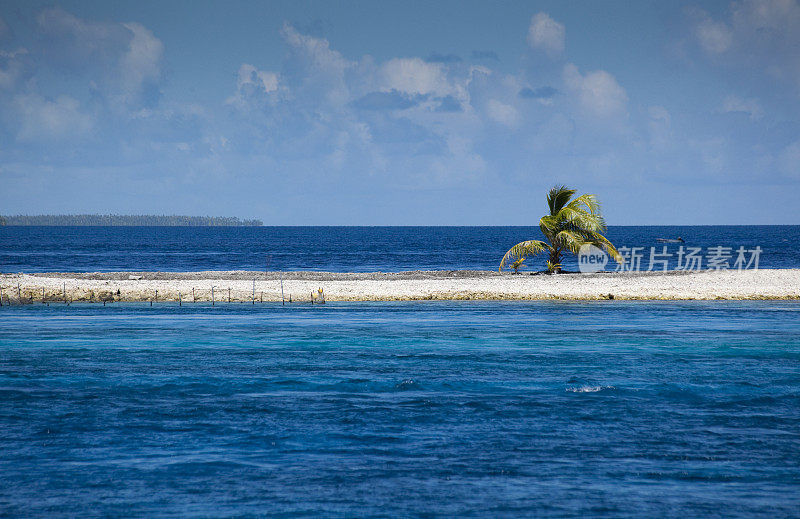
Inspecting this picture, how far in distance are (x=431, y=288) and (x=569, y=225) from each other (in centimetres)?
946

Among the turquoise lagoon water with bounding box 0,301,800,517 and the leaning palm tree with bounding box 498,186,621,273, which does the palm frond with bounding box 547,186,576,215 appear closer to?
the leaning palm tree with bounding box 498,186,621,273

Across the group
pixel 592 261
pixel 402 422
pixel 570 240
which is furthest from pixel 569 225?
pixel 402 422

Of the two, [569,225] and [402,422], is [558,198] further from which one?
[402,422]

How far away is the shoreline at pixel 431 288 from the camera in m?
40.7

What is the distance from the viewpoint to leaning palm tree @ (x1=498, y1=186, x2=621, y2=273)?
44.4 m

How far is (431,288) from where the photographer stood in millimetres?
42469

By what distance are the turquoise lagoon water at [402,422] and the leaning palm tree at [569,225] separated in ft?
50.7

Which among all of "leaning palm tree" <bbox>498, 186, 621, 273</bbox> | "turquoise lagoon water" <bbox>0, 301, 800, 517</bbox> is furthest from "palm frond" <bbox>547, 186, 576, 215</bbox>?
"turquoise lagoon water" <bbox>0, 301, 800, 517</bbox>

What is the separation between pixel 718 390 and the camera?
18.7 meters

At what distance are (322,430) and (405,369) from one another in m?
6.67

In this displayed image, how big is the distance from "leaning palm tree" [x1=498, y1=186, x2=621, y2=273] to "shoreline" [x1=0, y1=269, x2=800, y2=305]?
190 centimetres

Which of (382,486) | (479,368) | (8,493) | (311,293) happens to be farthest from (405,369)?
(311,293)

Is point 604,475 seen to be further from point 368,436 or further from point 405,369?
point 405,369

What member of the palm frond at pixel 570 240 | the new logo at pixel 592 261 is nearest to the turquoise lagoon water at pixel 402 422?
the palm frond at pixel 570 240
